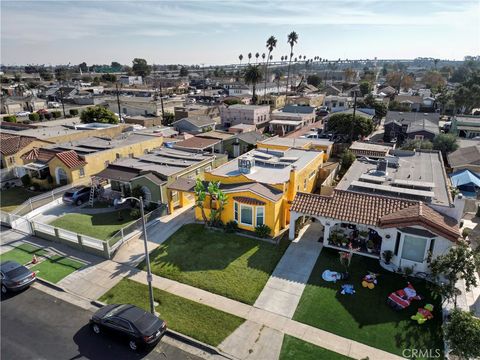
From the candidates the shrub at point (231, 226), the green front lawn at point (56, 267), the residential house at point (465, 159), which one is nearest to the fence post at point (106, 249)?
the green front lawn at point (56, 267)

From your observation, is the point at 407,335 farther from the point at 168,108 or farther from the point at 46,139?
the point at 168,108

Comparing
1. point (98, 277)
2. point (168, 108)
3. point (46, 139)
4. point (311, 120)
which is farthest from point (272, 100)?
point (98, 277)

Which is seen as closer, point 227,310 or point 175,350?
point 175,350

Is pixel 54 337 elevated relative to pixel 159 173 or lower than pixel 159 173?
lower

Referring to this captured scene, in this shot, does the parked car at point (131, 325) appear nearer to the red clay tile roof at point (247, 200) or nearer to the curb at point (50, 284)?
the curb at point (50, 284)

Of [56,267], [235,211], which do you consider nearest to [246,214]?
[235,211]

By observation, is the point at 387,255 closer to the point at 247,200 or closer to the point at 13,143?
the point at 247,200

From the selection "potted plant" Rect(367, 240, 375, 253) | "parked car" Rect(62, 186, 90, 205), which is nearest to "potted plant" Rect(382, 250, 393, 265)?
"potted plant" Rect(367, 240, 375, 253)
